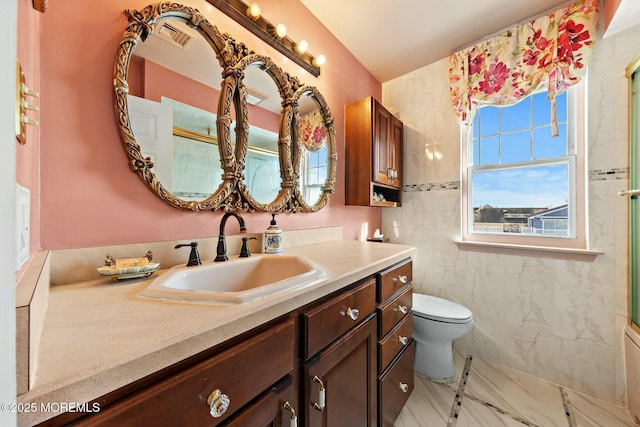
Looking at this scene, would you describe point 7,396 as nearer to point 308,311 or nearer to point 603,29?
point 308,311

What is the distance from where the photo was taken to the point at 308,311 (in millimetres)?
714

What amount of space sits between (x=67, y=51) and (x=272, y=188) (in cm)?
88

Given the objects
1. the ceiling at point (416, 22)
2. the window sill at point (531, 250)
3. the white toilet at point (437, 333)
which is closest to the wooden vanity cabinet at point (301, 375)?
the white toilet at point (437, 333)

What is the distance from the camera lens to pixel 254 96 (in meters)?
1.27

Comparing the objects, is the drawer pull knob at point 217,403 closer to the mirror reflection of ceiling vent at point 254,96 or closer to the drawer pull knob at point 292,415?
the drawer pull knob at point 292,415

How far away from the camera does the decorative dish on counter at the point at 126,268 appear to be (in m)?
0.73

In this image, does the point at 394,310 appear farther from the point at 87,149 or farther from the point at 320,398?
the point at 87,149

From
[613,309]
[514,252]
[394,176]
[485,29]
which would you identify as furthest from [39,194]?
[613,309]

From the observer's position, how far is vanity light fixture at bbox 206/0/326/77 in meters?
1.14

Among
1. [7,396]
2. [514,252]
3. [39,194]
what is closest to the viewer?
[7,396]

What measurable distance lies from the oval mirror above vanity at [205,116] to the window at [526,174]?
1.42 meters

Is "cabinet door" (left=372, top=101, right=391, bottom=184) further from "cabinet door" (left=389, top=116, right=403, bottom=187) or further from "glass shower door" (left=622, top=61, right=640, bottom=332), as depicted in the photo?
"glass shower door" (left=622, top=61, right=640, bottom=332)

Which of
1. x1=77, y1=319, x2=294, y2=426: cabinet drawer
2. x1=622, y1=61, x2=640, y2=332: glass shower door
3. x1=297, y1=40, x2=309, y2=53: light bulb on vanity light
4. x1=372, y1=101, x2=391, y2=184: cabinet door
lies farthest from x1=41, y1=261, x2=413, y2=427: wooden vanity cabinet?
x1=297, y1=40, x2=309, y2=53: light bulb on vanity light

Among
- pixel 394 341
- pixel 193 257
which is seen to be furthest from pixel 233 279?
pixel 394 341
